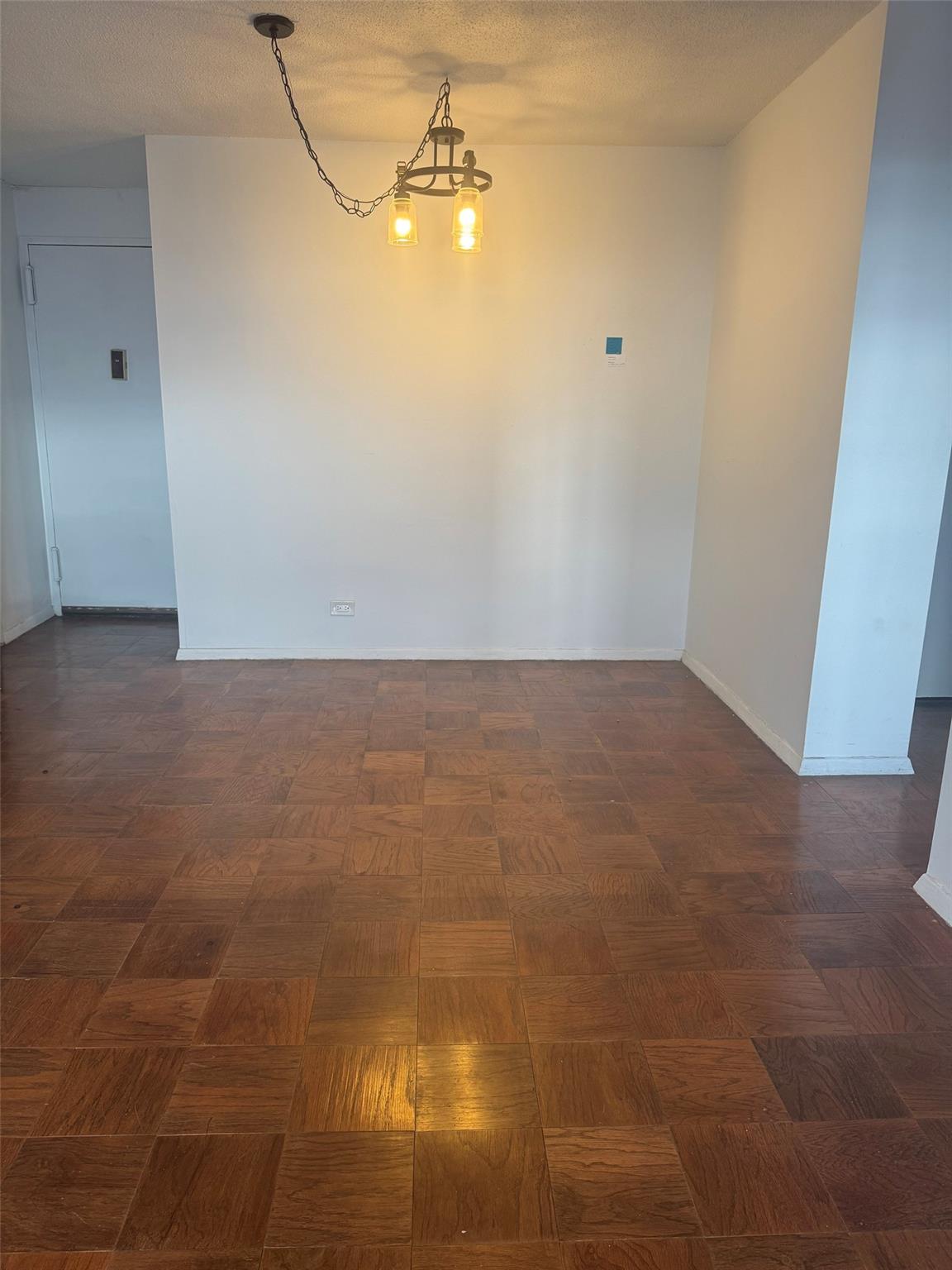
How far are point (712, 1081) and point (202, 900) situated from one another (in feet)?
4.71

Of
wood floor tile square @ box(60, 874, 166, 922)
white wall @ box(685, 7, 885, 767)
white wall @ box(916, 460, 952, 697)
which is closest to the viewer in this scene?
wood floor tile square @ box(60, 874, 166, 922)

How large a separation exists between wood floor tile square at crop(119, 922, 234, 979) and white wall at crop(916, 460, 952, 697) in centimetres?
335

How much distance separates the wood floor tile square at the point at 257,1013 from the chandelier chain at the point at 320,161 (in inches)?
125

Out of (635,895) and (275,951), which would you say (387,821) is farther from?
(635,895)

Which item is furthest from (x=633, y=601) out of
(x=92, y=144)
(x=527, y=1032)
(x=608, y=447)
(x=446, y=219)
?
(x=92, y=144)

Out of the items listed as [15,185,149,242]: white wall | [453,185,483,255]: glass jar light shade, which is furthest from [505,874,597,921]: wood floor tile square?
[15,185,149,242]: white wall

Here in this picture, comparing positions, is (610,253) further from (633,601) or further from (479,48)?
(633,601)

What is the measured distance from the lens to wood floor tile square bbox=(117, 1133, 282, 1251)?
137cm

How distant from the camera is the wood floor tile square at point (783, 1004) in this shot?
187 cm

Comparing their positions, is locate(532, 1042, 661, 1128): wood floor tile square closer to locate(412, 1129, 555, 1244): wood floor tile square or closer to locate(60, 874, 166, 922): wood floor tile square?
locate(412, 1129, 555, 1244): wood floor tile square

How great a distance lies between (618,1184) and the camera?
148cm

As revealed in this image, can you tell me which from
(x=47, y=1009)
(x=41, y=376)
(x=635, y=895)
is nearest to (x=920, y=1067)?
(x=635, y=895)

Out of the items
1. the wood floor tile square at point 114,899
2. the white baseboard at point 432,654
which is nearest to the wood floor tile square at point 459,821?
the wood floor tile square at point 114,899

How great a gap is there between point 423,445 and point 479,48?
186 cm
